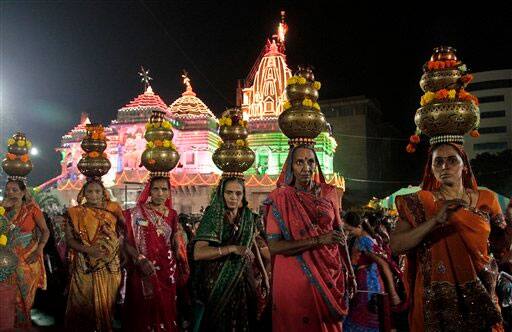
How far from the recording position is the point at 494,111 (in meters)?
57.6

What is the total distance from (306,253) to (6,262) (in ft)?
7.95

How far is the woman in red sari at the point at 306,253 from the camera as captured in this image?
3.62 meters

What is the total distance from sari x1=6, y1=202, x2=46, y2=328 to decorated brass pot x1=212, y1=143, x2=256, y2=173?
2832 millimetres

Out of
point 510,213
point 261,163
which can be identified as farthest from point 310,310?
point 261,163

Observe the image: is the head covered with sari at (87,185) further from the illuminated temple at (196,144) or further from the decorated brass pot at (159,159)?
the illuminated temple at (196,144)

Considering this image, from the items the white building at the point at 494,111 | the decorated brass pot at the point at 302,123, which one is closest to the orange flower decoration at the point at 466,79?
the decorated brass pot at the point at 302,123

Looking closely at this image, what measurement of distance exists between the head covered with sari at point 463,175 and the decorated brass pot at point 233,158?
266cm

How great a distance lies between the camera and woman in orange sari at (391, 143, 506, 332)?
2910 millimetres

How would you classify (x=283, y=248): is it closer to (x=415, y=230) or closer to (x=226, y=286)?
(x=226, y=286)

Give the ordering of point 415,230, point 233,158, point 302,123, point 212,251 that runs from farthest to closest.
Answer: point 233,158, point 212,251, point 302,123, point 415,230

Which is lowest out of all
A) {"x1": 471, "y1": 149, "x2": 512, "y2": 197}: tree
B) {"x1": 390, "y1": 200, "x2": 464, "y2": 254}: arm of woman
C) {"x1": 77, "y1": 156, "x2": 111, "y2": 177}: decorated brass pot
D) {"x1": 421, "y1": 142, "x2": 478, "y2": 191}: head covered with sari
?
{"x1": 390, "y1": 200, "x2": 464, "y2": 254}: arm of woman

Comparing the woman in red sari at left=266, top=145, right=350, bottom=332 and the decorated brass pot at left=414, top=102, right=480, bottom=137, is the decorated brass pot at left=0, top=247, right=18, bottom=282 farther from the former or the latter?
the decorated brass pot at left=414, top=102, right=480, bottom=137

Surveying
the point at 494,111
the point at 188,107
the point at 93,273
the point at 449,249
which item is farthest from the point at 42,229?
the point at 494,111

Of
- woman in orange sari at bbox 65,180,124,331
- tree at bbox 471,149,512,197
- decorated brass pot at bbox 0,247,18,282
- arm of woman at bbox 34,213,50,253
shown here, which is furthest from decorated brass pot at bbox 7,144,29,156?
tree at bbox 471,149,512,197
